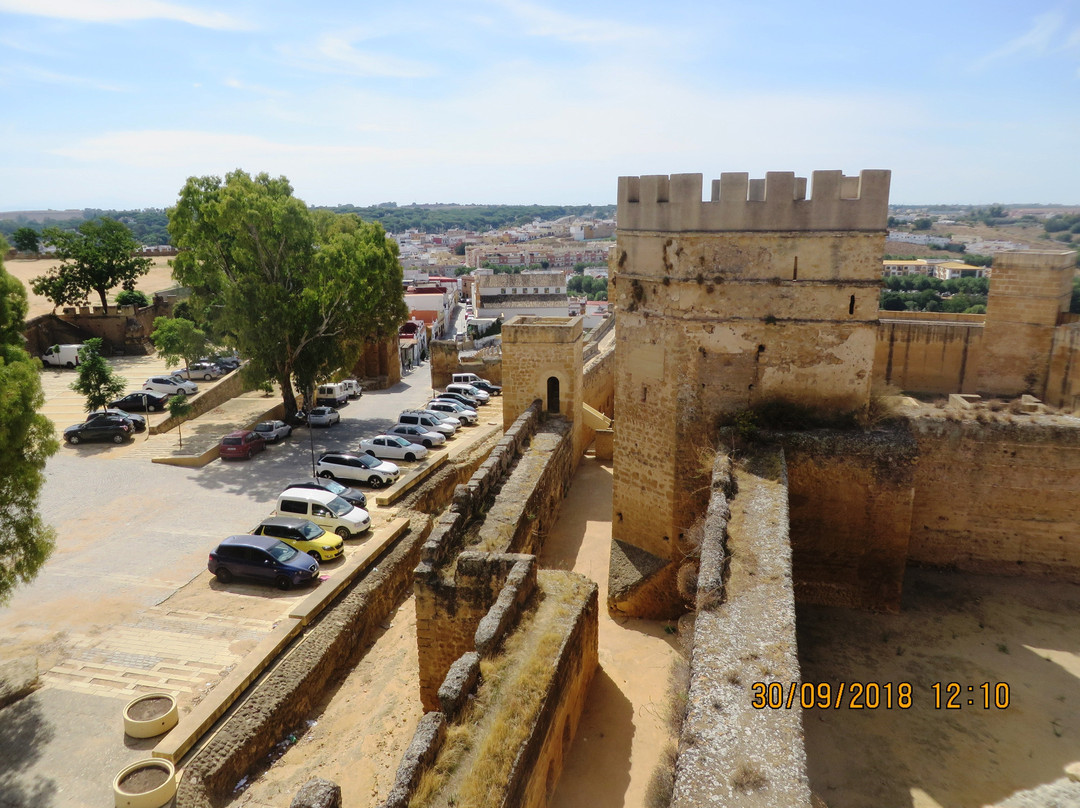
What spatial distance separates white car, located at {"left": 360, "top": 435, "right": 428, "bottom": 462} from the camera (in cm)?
2278

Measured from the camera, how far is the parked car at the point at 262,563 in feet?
47.7

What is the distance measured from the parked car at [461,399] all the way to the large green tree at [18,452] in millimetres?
18138

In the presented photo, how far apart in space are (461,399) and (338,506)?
13531 mm

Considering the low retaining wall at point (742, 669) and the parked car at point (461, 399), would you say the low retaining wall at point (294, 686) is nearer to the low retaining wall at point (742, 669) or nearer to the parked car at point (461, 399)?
the low retaining wall at point (742, 669)

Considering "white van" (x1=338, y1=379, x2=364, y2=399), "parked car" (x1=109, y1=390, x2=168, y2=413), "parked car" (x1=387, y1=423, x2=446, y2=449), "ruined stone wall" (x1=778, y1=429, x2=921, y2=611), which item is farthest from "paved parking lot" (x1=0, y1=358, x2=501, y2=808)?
"ruined stone wall" (x1=778, y1=429, x2=921, y2=611)

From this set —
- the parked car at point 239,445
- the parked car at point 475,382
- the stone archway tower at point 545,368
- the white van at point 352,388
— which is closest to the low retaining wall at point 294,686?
the stone archway tower at point 545,368

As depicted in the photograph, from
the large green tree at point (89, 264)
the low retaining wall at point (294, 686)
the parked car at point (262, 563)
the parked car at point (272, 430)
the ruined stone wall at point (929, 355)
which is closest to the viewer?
the low retaining wall at point (294, 686)

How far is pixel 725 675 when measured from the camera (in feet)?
19.8

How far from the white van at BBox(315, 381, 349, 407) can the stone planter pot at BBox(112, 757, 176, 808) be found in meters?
21.3

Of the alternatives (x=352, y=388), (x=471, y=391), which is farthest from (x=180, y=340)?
(x=471, y=391)

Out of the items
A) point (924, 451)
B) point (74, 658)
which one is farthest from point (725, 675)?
point (74, 658)

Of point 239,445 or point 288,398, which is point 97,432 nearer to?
point 239,445

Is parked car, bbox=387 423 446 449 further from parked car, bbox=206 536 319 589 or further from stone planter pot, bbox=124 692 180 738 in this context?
stone planter pot, bbox=124 692 180 738

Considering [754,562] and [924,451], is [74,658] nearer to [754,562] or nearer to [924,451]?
[754,562]
